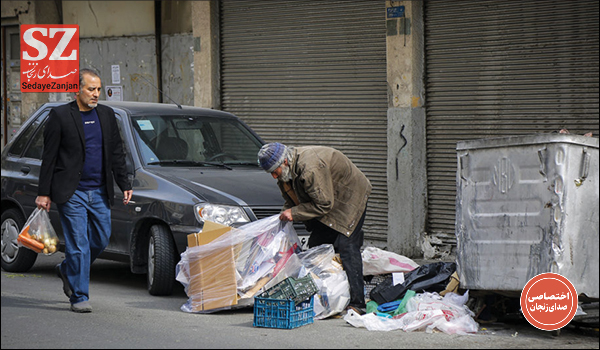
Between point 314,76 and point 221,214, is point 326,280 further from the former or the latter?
point 314,76

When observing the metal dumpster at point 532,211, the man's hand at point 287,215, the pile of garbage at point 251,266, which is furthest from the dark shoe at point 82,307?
the metal dumpster at point 532,211

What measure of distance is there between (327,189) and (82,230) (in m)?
1.93

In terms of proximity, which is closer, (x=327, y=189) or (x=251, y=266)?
(x=327, y=189)

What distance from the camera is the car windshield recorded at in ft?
27.5

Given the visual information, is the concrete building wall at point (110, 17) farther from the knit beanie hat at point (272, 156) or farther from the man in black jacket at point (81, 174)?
the knit beanie hat at point (272, 156)

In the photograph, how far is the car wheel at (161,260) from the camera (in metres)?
7.61

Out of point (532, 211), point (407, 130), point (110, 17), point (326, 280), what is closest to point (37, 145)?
point (326, 280)

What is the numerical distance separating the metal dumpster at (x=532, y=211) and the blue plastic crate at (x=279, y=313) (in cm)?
127

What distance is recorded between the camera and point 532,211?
6.14 m

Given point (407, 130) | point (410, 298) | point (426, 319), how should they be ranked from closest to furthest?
point (426, 319) < point (410, 298) < point (407, 130)

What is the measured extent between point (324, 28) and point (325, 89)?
0.83 meters

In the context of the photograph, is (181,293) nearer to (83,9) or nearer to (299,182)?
(299,182)

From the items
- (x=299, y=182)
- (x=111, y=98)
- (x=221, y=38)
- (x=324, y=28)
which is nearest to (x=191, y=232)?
(x=299, y=182)

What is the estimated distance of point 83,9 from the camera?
628 inches
